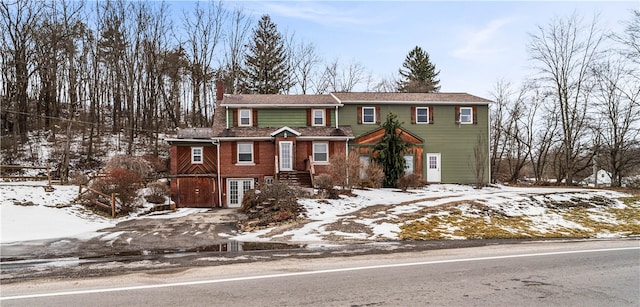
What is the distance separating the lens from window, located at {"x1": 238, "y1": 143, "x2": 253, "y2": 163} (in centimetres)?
2648

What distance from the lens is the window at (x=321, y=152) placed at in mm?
26750

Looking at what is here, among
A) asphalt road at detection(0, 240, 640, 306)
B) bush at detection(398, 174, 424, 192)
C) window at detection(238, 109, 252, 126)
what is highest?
window at detection(238, 109, 252, 126)

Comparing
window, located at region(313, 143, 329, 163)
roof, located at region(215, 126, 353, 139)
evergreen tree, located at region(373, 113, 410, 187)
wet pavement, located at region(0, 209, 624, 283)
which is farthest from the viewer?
window, located at region(313, 143, 329, 163)

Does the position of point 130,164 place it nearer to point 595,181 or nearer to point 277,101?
point 277,101

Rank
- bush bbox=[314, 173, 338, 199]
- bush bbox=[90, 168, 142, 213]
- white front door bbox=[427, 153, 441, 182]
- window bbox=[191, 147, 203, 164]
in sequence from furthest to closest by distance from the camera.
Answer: white front door bbox=[427, 153, 441, 182]
window bbox=[191, 147, 203, 164]
bush bbox=[314, 173, 338, 199]
bush bbox=[90, 168, 142, 213]

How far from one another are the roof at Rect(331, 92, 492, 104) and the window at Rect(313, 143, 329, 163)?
3552mm

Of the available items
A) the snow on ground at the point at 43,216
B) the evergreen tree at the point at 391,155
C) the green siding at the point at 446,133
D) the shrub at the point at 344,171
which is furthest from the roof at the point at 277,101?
the snow on ground at the point at 43,216

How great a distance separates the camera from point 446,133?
2880 centimetres

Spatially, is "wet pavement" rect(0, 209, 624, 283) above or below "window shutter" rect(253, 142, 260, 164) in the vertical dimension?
below

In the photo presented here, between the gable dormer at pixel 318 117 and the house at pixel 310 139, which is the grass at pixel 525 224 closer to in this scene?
the house at pixel 310 139

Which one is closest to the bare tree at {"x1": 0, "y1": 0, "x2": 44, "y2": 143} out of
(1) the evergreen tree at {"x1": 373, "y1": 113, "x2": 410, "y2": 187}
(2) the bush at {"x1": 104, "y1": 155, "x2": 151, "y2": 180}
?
(2) the bush at {"x1": 104, "y1": 155, "x2": 151, "y2": 180}

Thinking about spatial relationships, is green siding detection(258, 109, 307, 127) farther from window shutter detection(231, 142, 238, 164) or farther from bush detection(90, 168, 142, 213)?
bush detection(90, 168, 142, 213)

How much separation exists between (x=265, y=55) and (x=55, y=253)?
35523 millimetres

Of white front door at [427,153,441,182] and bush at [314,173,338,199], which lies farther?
white front door at [427,153,441,182]
